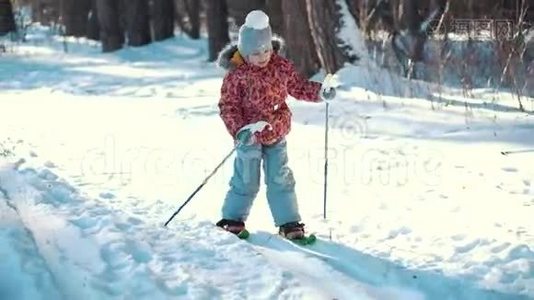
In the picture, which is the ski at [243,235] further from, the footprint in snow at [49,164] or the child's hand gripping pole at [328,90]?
the footprint in snow at [49,164]

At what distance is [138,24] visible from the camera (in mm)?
20906

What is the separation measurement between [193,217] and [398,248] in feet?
4.81

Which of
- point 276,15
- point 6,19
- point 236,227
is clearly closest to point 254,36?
point 236,227

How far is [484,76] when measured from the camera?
10.0 m

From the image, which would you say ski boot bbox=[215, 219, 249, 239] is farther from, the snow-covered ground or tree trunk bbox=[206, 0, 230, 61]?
tree trunk bbox=[206, 0, 230, 61]

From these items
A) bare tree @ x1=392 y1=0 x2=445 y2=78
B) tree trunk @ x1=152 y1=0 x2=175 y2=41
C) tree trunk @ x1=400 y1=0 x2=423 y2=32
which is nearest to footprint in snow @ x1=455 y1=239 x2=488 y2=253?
bare tree @ x1=392 y1=0 x2=445 y2=78

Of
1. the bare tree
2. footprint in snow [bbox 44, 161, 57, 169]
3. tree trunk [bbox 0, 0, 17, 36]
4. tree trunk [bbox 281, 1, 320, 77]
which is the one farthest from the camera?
tree trunk [bbox 0, 0, 17, 36]

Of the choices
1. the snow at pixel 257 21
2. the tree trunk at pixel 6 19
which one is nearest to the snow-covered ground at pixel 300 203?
the snow at pixel 257 21

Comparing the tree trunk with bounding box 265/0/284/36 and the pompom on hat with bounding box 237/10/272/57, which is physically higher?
the pompom on hat with bounding box 237/10/272/57

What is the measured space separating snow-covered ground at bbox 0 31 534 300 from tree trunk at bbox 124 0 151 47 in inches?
421

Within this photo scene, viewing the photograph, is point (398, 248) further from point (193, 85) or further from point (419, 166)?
point (193, 85)

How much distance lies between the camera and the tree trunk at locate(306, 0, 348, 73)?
33.3 ft

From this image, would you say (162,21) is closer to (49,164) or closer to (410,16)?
(410,16)

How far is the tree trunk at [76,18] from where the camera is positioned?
26.2m
